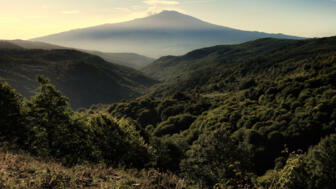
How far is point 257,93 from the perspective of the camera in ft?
229

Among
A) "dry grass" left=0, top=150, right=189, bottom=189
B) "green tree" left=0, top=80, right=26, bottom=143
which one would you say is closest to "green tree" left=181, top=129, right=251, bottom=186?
"dry grass" left=0, top=150, right=189, bottom=189

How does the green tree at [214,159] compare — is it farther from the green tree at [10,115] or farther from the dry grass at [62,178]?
the green tree at [10,115]

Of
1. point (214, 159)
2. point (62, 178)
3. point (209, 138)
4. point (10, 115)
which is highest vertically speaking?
point (62, 178)

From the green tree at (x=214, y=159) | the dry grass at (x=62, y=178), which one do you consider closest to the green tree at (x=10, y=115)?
the dry grass at (x=62, y=178)

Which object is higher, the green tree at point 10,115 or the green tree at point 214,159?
the green tree at point 10,115

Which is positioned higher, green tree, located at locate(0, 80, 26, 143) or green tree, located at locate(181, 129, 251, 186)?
green tree, located at locate(0, 80, 26, 143)

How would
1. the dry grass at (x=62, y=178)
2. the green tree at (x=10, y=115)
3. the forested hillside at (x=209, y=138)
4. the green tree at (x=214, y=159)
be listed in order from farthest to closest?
the green tree at (x=214, y=159)
the green tree at (x=10, y=115)
the forested hillside at (x=209, y=138)
the dry grass at (x=62, y=178)

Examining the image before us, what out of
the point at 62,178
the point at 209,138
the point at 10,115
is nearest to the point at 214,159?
the point at 209,138

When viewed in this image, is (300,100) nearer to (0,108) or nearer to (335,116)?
(335,116)

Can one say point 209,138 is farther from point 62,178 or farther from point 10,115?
point 10,115

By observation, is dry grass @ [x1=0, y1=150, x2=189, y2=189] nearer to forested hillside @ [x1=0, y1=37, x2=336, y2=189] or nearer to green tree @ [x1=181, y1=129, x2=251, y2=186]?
forested hillside @ [x1=0, y1=37, x2=336, y2=189]

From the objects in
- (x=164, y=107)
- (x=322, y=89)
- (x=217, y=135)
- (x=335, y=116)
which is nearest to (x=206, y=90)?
(x=164, y=107)

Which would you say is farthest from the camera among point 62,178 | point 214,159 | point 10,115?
point 214,159

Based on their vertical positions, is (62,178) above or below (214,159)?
above
